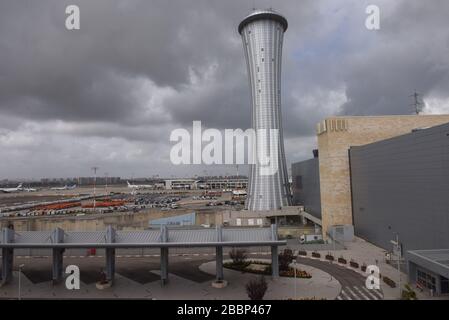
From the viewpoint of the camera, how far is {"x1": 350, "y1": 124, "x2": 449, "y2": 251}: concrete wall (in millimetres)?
23047

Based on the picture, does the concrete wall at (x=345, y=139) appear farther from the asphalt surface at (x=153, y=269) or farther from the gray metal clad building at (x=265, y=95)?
the gray metal clad building at (x=265, y=95)

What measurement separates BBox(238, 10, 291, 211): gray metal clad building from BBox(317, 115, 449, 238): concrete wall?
20007 mm

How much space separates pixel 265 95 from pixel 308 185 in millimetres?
18739

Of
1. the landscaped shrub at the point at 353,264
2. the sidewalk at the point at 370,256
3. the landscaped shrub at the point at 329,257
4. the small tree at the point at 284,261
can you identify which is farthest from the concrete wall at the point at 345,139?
the small tree at the point at 284,261

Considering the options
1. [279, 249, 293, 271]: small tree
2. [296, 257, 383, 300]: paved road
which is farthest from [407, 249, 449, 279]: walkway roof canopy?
[279, 249, 293, 271]: small tree

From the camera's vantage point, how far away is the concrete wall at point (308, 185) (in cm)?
4959

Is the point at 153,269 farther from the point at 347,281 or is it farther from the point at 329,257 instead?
the point at 329,257

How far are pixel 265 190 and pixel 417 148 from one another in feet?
123

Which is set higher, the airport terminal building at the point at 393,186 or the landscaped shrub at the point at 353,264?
the airport terminal building at the point at 393,186

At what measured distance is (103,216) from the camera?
48594mm

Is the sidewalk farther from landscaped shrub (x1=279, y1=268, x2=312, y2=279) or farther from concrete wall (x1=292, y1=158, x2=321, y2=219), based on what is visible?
concrete wall (x1=292, y1=158, x2=321, y2=219)

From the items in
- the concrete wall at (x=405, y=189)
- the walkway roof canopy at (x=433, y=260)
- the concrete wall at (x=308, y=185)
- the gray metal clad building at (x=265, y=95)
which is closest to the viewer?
the walkway roof canopy at (x=433, y=260)

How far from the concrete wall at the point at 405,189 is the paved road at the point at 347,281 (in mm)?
6369
